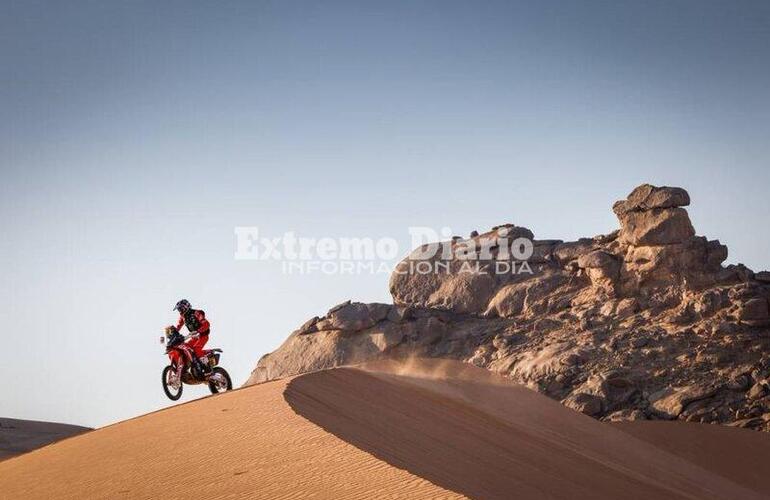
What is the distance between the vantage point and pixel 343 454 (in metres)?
7.91

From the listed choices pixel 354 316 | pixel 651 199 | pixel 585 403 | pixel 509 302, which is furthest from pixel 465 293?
pixel 585 403

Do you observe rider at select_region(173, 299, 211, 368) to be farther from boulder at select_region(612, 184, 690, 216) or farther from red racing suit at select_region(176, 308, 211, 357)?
boulder at select_region(612, 184, 690, 216)

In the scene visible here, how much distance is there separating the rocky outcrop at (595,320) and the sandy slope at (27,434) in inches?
275

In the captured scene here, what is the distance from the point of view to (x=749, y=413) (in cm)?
2056

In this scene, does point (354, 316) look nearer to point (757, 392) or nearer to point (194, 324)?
point (757, 392)

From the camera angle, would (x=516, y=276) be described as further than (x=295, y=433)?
Yes

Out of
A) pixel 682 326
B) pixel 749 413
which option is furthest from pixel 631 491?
pixel 682 326

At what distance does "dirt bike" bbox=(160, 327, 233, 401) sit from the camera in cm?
1581

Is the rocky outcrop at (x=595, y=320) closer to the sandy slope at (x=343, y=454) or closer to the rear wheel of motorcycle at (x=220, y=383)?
the sandy slope at (x=343, y=454)

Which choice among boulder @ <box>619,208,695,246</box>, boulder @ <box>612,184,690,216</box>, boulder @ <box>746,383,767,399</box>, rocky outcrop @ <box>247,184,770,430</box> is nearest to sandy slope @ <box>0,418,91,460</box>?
rocky outcrop @ <box>247,184,770,430</box>

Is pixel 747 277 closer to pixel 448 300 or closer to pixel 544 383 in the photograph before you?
pixel 544 383

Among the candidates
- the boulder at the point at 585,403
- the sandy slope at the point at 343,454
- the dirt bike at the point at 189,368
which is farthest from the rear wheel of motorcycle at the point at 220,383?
the boulder at the point at 585,403

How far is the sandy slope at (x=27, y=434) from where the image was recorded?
25.5 m

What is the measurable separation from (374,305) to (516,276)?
474 centimetres
